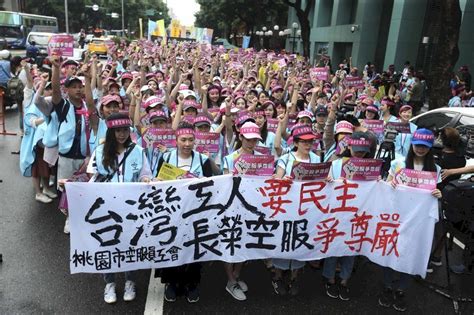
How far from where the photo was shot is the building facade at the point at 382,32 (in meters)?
19.3

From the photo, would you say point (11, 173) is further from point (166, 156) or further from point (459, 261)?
point (459, 261)

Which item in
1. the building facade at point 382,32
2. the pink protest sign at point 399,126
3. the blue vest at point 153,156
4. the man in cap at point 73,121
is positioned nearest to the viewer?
the blue vest at point 153,156

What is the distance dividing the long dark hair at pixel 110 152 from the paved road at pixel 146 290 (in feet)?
4.15

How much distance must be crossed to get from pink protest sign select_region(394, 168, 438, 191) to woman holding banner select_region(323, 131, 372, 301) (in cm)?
46

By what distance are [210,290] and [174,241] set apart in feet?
2.47

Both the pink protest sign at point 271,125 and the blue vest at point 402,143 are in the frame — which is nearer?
the pink protest sign at point 271,125

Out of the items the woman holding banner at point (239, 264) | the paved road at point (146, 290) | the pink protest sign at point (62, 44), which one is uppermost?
the pink protest sign at point (62, 44)

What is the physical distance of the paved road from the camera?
3.85 meters

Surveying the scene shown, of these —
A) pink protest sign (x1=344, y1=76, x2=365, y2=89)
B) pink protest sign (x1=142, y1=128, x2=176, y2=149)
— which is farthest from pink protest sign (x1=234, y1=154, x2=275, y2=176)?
pink protest sign (x1=344, y1=76, x2=365, y2=89)

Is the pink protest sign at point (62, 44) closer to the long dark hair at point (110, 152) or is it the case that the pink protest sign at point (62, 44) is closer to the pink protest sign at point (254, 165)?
the long dark hair at point (110, 152)

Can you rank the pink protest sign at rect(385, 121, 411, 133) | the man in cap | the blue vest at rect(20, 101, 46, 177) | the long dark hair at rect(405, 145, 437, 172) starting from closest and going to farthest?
the long dark hair at rect(405, 145, 437, 172) < the man in cap < the blue vest at rect(20, 101, 46, 177) < the pink protest sign at rect(385, 121, 411, 133)

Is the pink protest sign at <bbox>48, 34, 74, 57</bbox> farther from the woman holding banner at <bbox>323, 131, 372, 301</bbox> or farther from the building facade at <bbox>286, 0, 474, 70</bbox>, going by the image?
the building facade at <bbox>286, 0, 474, 70</bbox>

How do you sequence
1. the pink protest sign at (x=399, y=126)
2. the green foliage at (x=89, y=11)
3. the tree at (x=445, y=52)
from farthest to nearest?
the green foliage at (x=89, y=11), the tree at (x=445, y=52), the pink protest sign at (x=399, y=126)

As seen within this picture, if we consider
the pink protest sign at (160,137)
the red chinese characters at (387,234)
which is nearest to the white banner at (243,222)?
the red chinese characters at (387,234)
